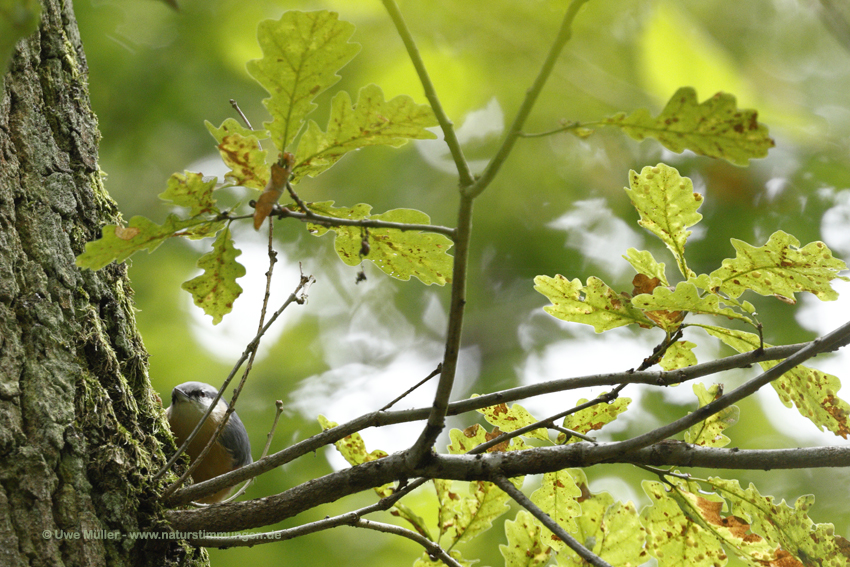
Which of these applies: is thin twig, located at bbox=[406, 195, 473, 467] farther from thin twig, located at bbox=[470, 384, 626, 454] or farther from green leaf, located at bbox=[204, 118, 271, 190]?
green leaf, located at bbox=[204, 118, 271, 190]

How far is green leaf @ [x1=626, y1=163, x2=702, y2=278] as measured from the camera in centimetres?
100

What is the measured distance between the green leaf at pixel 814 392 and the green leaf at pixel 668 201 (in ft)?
0.43

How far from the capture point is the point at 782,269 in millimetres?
952

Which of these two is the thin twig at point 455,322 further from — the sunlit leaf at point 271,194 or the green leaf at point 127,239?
the green leaf at point 127,239

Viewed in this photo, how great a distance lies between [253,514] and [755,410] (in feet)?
9.59

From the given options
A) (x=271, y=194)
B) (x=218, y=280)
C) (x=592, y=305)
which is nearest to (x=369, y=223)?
(x=271, y=194)

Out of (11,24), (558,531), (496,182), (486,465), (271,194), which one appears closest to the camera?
(11,24)

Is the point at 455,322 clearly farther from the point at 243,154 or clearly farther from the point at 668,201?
the point at 668,201

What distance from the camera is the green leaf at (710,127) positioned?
642 mm

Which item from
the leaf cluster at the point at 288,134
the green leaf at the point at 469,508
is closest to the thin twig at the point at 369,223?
the leaf cluster at the point at 288,134

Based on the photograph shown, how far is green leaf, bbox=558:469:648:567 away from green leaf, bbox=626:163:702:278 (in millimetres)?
468

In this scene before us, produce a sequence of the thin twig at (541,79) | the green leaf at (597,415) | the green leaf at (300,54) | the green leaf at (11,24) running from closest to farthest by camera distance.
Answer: the green leaf at (11,24), the thin twig at (541,79), the green leaf at (300,54), the green leaf at (597,415)

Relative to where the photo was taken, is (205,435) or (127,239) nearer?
(127,239)

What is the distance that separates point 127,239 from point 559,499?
32.9 inches
